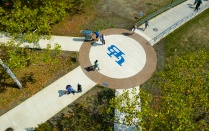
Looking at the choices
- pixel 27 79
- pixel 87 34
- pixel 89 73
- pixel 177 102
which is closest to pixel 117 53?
pixel 87 34

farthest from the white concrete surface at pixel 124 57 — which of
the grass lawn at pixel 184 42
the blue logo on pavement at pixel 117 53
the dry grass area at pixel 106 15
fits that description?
the dry grass area at pixel 106 15

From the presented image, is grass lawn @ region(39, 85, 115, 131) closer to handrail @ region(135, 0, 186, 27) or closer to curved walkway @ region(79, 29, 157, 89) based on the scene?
curved walkway @ region(79, 29, 157, 89)

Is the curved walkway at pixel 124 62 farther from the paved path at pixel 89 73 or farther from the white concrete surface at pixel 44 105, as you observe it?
the white concrete surface at pixel 44 105

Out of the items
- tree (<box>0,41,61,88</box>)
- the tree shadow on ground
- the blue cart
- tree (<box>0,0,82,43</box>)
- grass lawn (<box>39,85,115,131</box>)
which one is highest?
tree (<box>0,0,82,43</box>)

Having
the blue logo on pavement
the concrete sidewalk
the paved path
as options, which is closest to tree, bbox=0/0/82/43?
the paved path

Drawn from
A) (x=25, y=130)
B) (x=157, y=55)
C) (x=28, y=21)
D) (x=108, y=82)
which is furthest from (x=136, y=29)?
(x=25, y=130)
